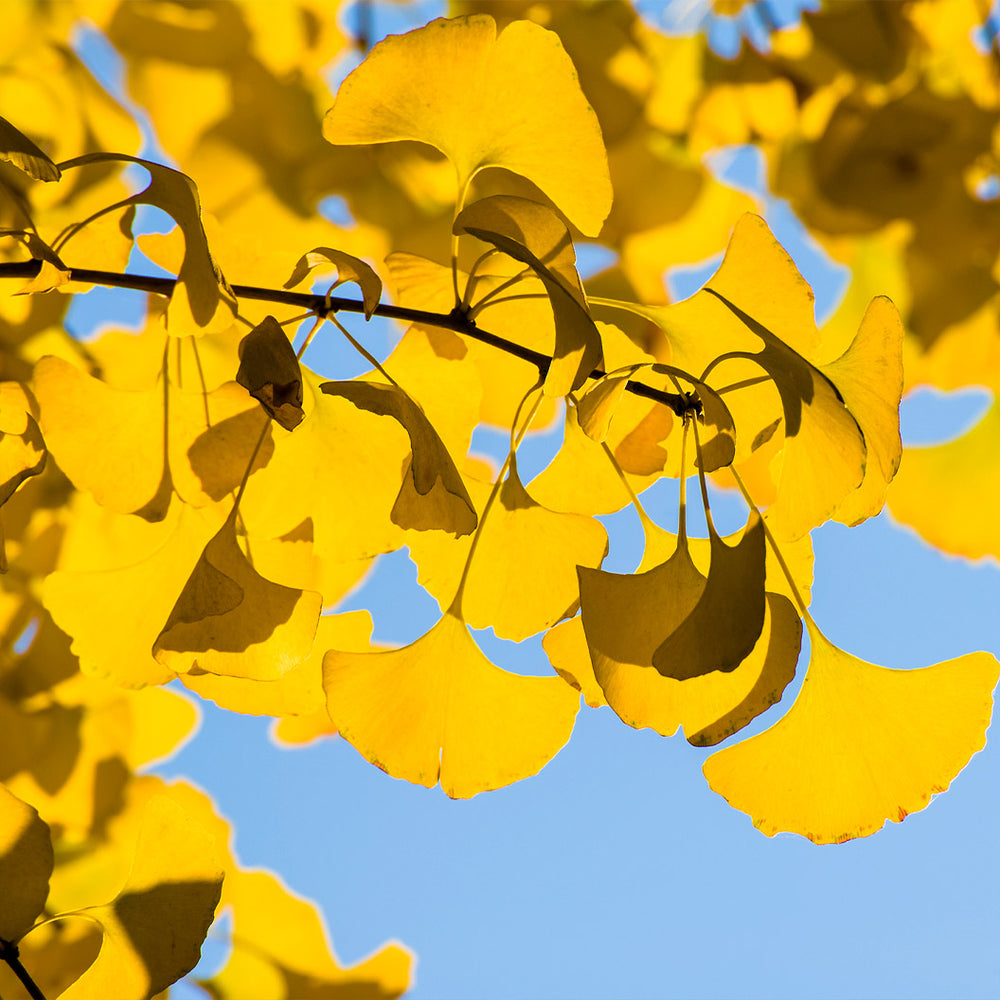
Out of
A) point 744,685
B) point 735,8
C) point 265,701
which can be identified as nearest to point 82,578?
point 265,701

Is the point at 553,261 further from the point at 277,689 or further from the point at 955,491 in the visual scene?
the point at 955,491

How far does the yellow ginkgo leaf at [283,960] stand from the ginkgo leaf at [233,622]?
29cm

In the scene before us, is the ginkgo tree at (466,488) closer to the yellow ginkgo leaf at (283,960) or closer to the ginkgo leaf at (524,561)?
the ginkgo leaf at (524,561)

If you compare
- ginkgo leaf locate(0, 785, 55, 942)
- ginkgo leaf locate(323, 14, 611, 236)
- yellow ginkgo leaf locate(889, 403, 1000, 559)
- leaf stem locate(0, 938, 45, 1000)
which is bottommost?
leaf stem locate(0, 938, 45, 1000)

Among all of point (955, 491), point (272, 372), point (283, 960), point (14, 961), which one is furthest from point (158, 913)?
point (955, 491)

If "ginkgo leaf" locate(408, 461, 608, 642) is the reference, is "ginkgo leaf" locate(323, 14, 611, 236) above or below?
above

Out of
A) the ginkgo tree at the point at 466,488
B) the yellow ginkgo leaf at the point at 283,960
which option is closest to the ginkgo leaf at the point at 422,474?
the ginkgo tree at the point at 466,488

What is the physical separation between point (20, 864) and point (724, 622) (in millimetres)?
154

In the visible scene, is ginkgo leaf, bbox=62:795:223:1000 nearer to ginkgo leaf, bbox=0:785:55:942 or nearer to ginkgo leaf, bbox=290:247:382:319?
ginkgo leaf, bbox=0:785:55:942

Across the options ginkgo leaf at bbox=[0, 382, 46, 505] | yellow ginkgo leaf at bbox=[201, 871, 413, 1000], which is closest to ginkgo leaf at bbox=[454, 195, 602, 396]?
ginkgo leaf at bbox=[0, 382, 46, 505]

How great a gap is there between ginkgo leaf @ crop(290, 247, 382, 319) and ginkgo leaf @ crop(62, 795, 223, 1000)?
5.0 inches

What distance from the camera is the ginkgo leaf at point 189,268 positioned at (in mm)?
164

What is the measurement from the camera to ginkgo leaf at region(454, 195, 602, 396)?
6.4 inches

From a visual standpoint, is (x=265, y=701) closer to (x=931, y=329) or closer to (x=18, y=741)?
(x=18, y=741)
